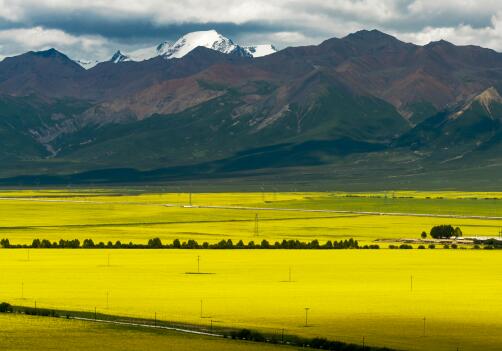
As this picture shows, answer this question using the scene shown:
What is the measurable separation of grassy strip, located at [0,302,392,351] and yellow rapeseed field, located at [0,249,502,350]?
1614 mm

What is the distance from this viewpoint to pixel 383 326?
7044cm

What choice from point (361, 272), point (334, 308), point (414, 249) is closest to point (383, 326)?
point (334, 308)

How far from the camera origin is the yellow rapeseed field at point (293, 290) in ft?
230

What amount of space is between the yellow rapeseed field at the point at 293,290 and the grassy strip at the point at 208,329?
1.61 metres

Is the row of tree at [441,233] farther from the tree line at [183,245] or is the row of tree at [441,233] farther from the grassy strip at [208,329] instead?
the grassy strip at [208,329]

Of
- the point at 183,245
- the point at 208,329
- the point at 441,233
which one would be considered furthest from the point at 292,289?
the point at 441,233

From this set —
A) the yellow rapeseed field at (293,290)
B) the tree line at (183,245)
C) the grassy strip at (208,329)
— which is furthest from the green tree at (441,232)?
the grassy strip at (208,329)

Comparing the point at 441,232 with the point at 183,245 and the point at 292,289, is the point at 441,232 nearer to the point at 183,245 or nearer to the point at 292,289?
the point at 183,245

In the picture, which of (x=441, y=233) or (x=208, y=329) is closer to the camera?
(x=208, y=329)

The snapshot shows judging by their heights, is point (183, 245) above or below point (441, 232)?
below

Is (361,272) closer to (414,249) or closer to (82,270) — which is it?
(82,270)

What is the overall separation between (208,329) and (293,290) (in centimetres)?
2058

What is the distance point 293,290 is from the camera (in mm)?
88875

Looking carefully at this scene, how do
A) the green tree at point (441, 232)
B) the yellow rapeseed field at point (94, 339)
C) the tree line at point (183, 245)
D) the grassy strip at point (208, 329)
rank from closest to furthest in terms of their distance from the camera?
the yellow rapeseed field at point (94, 339), the grassy strip at point (208, 329), the tree line at point (183, 245), the green tree at point (441, 232)
